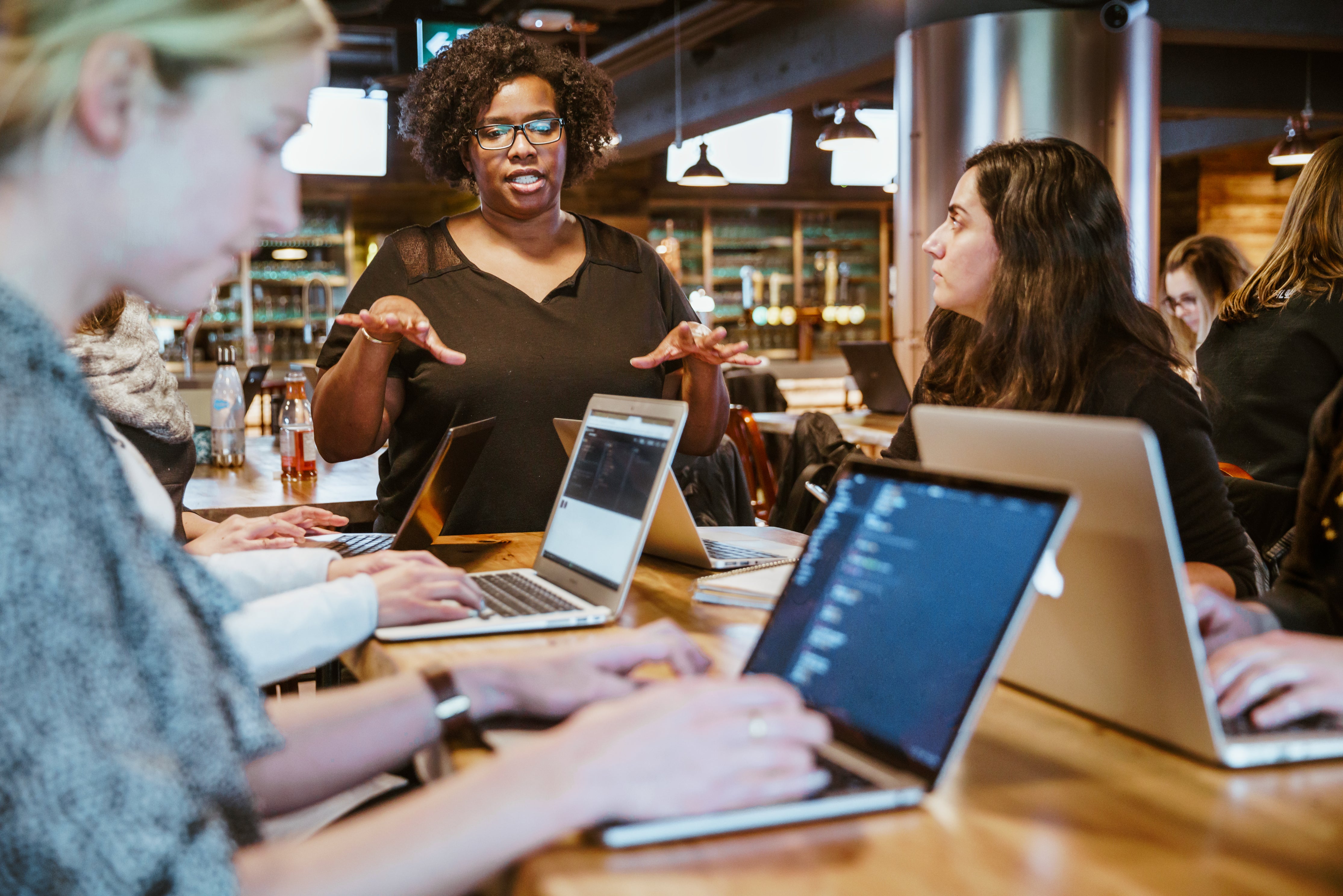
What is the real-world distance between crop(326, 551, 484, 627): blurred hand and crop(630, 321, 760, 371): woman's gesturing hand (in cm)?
59

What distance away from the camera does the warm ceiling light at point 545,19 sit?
672 cm

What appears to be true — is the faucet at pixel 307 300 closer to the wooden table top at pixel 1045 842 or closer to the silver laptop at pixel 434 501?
the silver laptop at pixel 434 501

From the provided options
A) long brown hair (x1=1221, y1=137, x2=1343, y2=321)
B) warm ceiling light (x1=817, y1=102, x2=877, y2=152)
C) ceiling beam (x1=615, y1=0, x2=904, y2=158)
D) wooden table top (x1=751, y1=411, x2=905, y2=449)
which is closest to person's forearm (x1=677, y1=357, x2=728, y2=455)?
long brown hair (x1=1221, y1=137, x2=1343, y2=321)

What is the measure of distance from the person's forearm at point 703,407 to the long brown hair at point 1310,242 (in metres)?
1.75

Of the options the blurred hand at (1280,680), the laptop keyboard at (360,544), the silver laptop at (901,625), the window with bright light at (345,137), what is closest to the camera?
the silver laptop at (901,625)

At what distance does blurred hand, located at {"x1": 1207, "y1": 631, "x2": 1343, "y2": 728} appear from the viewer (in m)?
0.93

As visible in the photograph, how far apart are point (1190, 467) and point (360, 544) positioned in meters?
1.32

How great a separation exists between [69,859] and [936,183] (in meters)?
5.27

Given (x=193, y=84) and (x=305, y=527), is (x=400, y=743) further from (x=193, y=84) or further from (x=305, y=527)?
(x=305, y=527)

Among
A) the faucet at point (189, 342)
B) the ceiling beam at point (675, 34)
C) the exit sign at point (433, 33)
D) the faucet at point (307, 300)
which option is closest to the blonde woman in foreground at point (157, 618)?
the faucet at point (189, 342)

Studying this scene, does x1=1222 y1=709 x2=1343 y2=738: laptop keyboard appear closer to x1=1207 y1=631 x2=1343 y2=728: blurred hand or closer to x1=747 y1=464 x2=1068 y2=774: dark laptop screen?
x1=1207 y1=631 x2=1343 y2=728: blurred hand

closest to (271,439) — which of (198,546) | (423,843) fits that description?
(198,546)

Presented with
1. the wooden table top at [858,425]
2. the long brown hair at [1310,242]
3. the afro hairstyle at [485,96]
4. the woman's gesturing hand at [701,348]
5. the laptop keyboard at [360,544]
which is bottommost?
the wooden table top at [858,425]

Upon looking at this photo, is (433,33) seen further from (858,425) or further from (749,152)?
(749,152)
